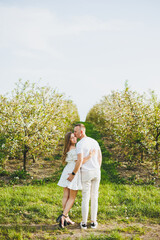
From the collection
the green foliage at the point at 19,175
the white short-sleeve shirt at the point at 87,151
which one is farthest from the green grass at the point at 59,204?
the white short-sleeve shirt at the point at 87,151

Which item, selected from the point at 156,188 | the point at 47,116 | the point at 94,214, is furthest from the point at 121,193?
the point at 47,116

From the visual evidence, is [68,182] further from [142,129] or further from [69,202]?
[142,129]

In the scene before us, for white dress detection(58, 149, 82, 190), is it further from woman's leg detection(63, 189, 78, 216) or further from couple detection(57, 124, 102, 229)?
woman's leg detection(63, 189, 78, 216)

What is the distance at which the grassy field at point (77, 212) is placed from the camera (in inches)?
184

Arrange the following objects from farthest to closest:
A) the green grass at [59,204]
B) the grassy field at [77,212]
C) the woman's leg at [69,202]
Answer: the green grass at [59,204], the woman's leg at [69,202], the grassy field at [77,212]

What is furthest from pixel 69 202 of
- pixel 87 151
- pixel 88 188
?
pixel 87 151

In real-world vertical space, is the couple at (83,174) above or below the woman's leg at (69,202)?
above

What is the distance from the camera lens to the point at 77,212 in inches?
225

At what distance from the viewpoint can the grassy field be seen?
184 inches

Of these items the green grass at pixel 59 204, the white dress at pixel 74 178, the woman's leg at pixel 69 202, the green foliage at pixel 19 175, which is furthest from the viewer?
the green foliage at pixel 19 175

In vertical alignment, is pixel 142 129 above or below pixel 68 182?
above

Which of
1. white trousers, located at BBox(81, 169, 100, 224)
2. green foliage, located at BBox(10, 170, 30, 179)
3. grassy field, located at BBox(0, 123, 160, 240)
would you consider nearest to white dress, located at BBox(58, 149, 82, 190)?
white trousers, located at BBox(81, 169, 100, 224)

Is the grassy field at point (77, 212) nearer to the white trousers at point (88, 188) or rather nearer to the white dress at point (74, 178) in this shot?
the white trousers at point (88, 188)

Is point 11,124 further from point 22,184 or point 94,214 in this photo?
point 94,214
